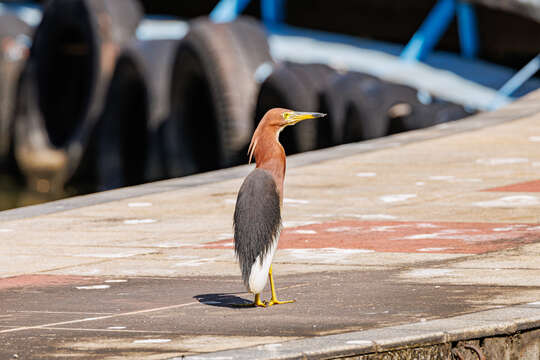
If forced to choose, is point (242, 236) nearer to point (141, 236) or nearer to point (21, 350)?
point (21, 350)

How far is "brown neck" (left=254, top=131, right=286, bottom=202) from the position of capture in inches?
253

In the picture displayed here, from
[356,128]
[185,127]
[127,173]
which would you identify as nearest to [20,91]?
[127,173]

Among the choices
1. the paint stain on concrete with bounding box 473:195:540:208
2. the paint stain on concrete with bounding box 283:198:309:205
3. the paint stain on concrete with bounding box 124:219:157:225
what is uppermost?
the paint stain on concrete with bounding box 473:195:540:208

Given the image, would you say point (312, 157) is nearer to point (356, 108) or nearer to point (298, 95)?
point (356, 108)

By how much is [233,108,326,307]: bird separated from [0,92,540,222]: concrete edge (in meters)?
4.49

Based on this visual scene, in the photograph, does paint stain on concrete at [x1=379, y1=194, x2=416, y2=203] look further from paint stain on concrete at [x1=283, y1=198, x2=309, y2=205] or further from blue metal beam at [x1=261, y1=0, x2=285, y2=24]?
blue metal beam at [x1=261, y1=0, x2=285, y2=24]

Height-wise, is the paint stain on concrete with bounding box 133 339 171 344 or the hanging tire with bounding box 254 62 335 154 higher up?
the hanging tire with bounding box 254 62 335 154

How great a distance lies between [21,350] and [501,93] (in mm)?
12669

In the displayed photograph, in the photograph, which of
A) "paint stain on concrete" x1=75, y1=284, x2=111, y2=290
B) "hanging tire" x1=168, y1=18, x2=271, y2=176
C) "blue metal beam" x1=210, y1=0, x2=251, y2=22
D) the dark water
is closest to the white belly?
"paint stain on concrete" x1=75, y1=284, x2=111, y2=290

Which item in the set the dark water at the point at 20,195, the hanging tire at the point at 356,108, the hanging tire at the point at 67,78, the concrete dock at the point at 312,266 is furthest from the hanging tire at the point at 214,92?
the concrete dock at the point at 312,266

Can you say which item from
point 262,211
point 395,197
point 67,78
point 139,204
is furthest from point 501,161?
point 67,78

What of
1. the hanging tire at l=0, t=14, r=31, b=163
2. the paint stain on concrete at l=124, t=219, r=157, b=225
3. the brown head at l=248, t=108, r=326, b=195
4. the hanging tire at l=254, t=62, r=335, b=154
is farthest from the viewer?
the hanging tire at l=0, t=14, r=31, b=163

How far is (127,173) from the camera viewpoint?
20781mm

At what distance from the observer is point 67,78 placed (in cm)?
2333
